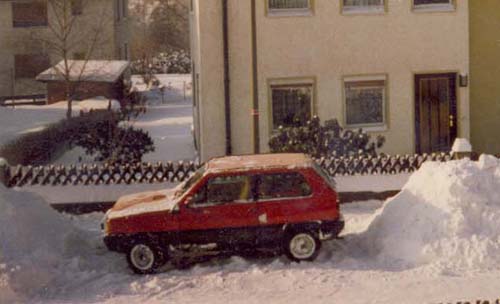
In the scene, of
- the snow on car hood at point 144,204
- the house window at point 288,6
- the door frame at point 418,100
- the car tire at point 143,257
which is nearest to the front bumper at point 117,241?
the car tire at point 143,257

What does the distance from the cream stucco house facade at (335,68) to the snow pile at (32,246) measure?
6.89 m

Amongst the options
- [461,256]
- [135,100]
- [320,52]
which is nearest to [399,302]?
[461,256]

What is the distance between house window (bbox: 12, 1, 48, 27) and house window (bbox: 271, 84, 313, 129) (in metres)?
29.3

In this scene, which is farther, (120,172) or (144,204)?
(120,172)

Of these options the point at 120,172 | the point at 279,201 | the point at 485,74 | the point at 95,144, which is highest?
the point at 485,74

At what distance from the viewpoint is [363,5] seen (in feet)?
70.4

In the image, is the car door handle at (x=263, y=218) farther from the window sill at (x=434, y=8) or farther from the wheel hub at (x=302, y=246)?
the window sill at (x=434, y=8)

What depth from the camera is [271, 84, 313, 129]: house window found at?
69.6 ft

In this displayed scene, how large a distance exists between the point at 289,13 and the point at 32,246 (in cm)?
977

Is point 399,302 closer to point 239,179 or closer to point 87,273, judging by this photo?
point 239,179

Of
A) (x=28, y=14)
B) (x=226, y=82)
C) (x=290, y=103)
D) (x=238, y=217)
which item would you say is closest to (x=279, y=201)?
(x=238, y=217)

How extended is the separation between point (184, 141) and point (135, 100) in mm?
10843

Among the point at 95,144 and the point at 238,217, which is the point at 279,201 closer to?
the point at 238,217

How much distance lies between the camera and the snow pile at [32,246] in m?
12.1
